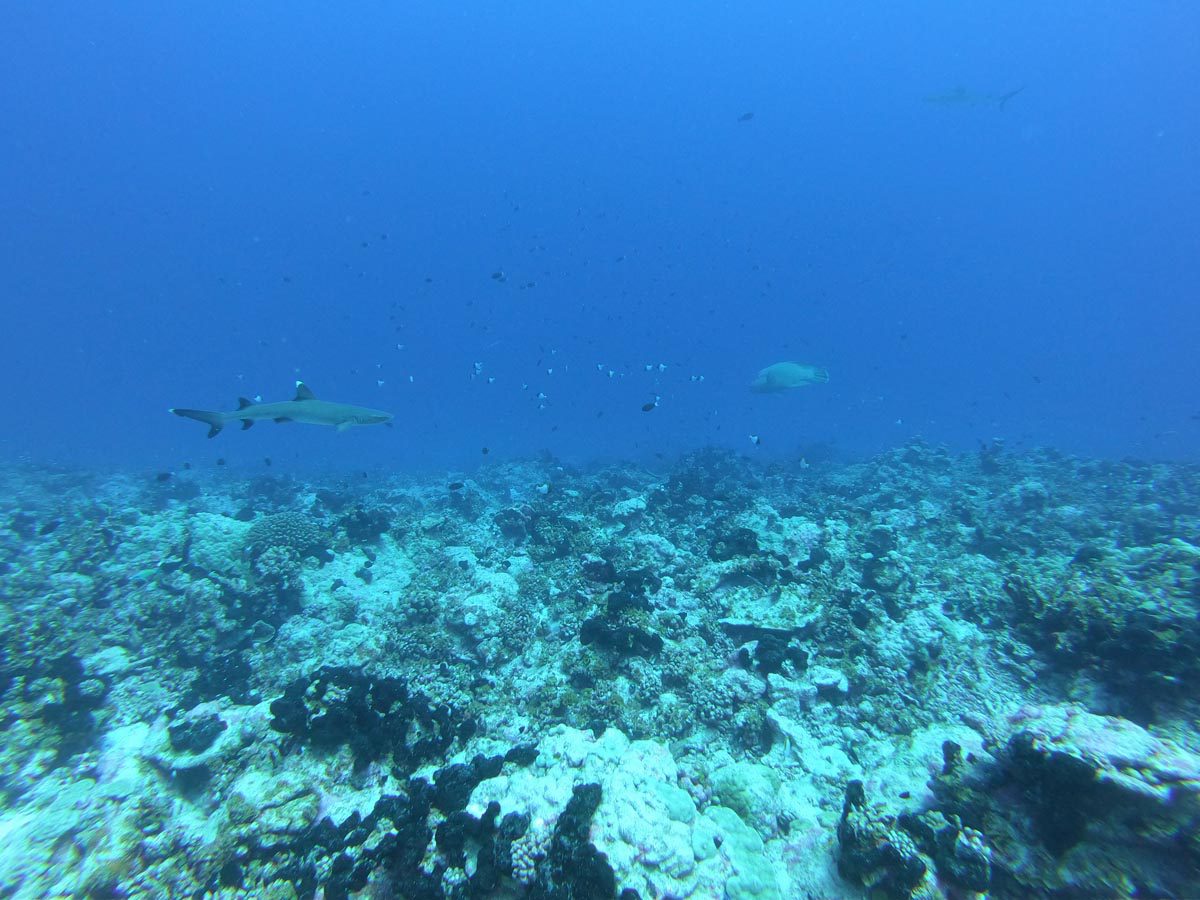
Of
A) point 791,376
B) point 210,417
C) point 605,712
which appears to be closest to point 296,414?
point 210,417

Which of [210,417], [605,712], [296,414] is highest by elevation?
[296,414]

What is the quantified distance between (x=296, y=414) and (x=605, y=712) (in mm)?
9670

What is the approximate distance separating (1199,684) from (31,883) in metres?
12.5

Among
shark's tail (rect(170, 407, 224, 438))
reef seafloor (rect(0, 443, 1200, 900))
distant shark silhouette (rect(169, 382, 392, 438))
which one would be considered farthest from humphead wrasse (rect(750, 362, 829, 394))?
shark's tail (rect(170, 407, 224, 438))

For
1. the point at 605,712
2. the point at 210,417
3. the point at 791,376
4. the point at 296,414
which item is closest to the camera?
the point at 605,712

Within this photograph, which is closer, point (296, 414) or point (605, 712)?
point (605, 712)

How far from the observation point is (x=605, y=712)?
6371 mm

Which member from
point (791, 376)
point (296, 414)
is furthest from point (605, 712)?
point (791, 376)

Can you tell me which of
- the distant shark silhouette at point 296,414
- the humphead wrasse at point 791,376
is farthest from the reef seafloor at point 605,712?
the humphead wrasse at point 791,376

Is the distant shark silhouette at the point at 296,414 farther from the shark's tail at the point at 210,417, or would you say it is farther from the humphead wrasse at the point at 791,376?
the humphead wrasse at the point at 791,376

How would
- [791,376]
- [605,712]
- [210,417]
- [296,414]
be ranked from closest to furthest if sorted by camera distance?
[605,712]
[210,417]
[296,414]
[791,376]

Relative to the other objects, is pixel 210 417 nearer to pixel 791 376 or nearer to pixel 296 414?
pixel 296 414

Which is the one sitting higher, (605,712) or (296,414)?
(296,414)

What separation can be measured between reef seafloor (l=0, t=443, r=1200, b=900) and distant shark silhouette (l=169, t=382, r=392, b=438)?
8.27 feet
